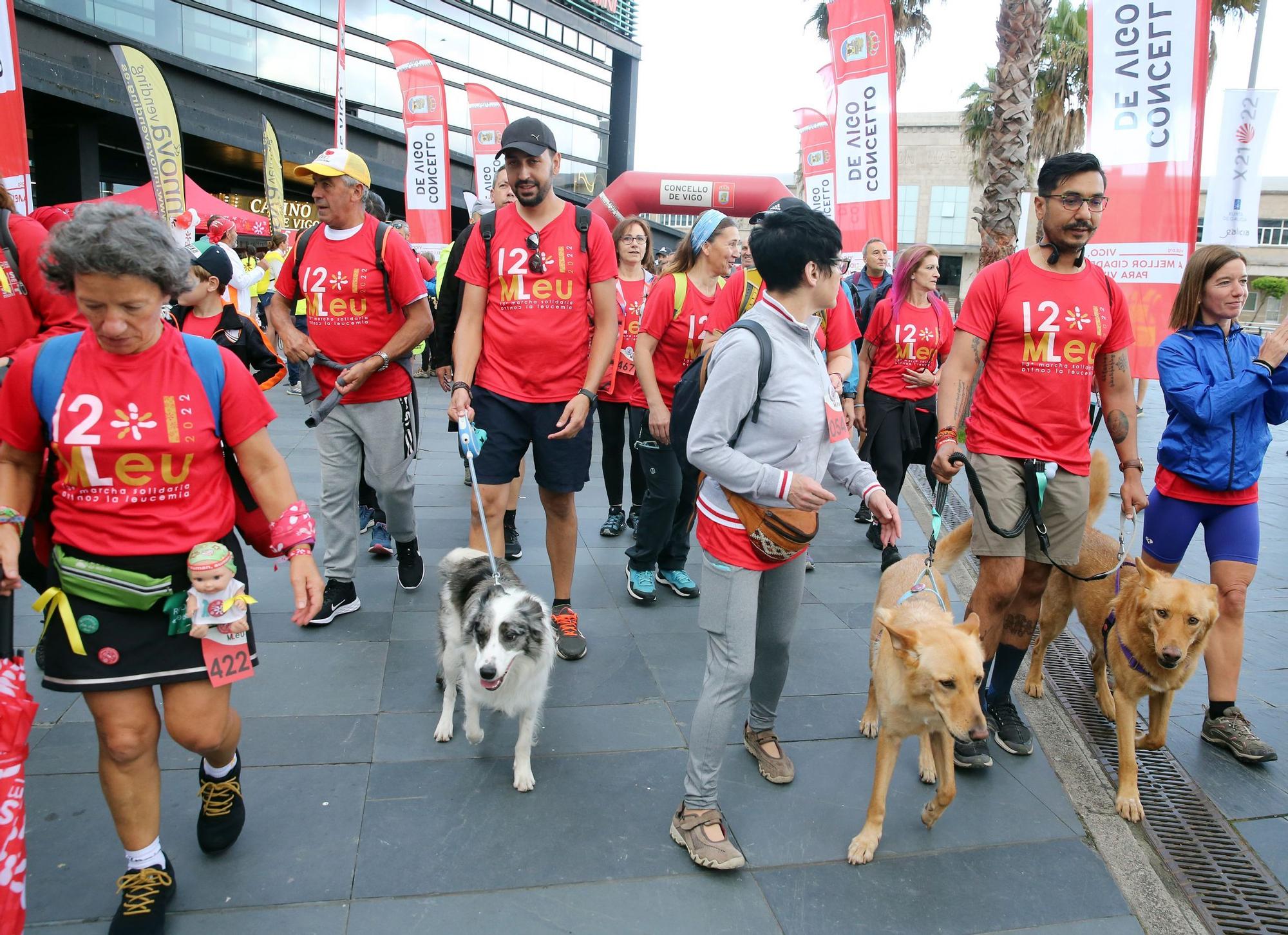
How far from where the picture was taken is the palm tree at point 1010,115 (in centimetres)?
1116

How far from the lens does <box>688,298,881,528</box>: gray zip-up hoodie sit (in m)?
2.60

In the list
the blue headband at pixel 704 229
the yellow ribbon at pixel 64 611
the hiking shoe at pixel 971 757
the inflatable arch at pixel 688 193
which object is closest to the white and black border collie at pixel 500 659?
the yellow ribbon at pixel 64 611

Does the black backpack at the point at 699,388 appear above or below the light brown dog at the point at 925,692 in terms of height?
above

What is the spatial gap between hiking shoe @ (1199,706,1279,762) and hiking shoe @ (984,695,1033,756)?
859 millimetres

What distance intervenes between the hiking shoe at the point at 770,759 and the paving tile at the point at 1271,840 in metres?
1.73

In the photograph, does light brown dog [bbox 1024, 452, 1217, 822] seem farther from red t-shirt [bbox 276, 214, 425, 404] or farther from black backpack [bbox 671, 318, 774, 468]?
red t-shirt [bbox 276, 214, 425, 404]

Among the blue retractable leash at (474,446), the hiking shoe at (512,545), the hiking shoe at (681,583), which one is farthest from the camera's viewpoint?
the hiking shoe at (512,545)

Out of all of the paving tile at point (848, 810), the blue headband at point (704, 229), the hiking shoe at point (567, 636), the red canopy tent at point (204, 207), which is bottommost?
the paving tile at point (848, 810)

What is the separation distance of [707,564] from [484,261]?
212 centimetres

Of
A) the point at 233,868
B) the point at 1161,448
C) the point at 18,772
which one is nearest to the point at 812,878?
the point at 233,868

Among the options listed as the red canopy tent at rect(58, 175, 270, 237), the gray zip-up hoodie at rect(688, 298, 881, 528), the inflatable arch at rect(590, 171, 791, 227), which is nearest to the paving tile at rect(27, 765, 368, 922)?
the gray zip-up hoodie at rect(688, 298, 881, 528)

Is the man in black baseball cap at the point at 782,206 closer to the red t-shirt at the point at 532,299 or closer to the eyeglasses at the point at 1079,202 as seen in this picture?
the eyeglasses at the point at 1079,202

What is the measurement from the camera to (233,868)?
102 inches

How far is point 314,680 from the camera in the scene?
3.83 meters
